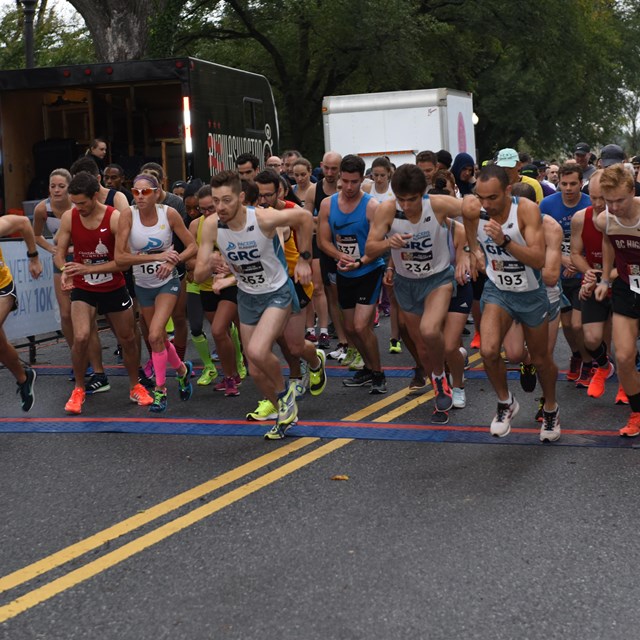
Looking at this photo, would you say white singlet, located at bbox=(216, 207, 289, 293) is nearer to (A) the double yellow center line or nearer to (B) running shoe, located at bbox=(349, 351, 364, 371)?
(A) the double yellow center line

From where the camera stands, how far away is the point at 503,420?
299 inches

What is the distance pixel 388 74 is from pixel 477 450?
26.0 metres

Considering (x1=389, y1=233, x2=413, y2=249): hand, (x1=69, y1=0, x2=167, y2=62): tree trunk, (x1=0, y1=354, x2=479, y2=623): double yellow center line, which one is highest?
(x1=69, y1=0, x2=167, y2=62): tree trunk

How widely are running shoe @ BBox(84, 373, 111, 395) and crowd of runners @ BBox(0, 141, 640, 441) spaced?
0.04ft

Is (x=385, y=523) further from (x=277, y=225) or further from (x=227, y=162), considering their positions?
(x=227, y=162)

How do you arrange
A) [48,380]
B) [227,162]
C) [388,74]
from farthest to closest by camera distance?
[388,74]
[227,162]
[48,380]

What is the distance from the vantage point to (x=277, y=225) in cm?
809

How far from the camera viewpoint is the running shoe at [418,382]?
383 inches

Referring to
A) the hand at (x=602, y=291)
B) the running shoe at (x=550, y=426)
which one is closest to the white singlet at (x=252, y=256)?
the running shoe at (x=550, y=426)

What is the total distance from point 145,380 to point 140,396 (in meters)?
0.82

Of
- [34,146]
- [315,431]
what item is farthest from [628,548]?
[34,146]

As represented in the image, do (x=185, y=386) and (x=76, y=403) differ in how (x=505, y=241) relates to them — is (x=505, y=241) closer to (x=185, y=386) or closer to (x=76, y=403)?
(x=185, y=386)

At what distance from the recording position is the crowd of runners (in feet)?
24.7

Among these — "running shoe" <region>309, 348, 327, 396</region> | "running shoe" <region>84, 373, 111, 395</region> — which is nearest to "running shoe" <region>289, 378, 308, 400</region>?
"running shoe" <region>309, 348, 327, 396</region>
